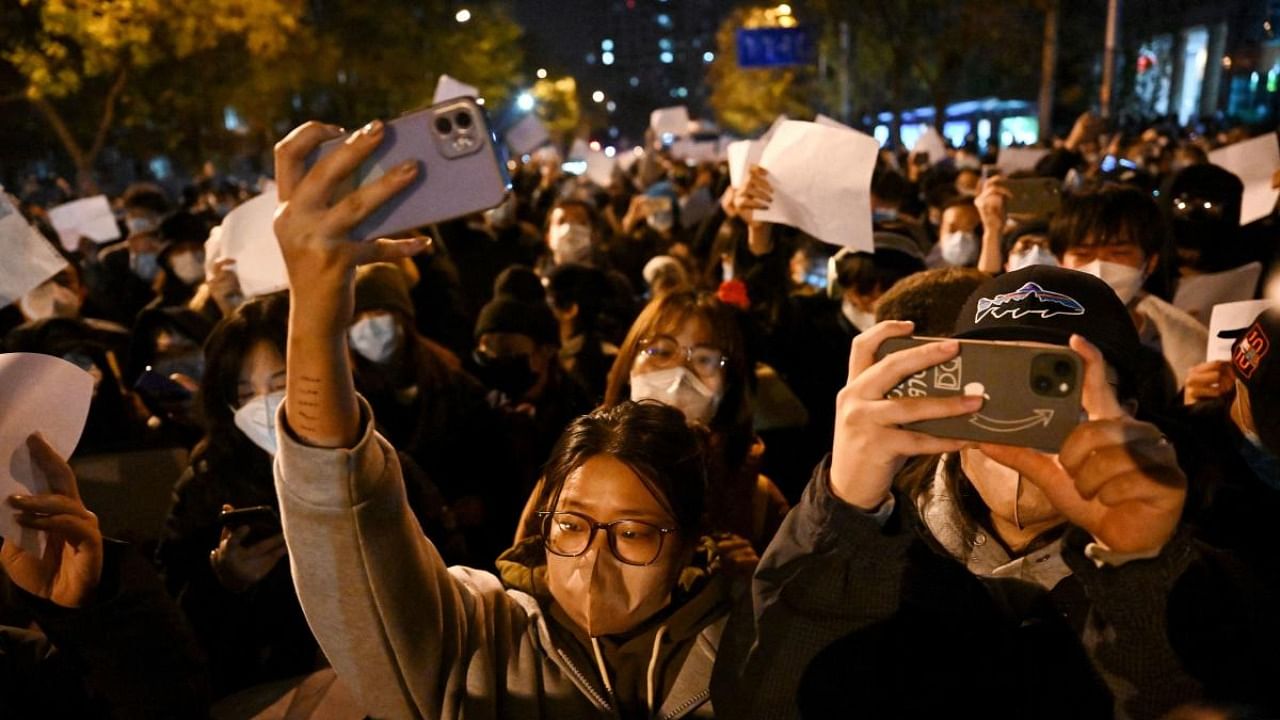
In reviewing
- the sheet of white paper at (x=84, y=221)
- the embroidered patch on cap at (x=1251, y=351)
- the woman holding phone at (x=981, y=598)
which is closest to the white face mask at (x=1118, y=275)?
the embroidered patch on cap at (x=1251, y=351)

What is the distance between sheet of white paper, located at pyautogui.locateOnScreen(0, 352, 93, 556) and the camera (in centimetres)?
189

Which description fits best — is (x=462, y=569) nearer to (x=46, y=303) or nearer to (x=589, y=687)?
(x=589, y=687)

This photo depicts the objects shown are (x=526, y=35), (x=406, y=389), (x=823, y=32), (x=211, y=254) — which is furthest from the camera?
(x=526, y=35)

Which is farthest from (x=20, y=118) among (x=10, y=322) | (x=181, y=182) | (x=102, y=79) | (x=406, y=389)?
(x=406, y=389)

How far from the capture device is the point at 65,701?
2.02 m

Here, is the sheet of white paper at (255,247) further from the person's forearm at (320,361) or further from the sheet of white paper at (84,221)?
the sheet of white paper at (84,221)

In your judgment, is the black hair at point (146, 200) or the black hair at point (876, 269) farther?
the black hair at point (146, 200)

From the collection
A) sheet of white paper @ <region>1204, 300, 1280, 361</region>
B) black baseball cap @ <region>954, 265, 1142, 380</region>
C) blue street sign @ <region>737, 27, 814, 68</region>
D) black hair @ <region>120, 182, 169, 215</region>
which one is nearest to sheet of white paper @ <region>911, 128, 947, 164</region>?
black hair @ <region>120, 182, 169, 215</region>

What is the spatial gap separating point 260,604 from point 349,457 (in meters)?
1.37

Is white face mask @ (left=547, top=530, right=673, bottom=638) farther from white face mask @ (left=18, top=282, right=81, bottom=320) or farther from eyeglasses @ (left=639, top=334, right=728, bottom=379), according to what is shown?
white face mask @ (left=18, top=282, right=81, bottom=320)

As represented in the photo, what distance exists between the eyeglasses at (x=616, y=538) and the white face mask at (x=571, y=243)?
5.43m

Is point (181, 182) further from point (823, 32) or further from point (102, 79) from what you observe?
point (823, 32)

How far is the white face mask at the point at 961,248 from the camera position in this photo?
5.79 meters

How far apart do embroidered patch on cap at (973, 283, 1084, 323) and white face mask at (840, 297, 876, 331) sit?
2815 millimetres
